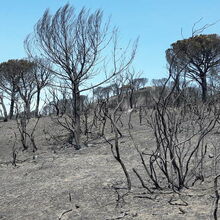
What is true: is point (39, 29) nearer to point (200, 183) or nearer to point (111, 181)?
point (111, 181)

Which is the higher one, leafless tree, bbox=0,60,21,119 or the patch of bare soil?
leafless tree, bbox=0,60,21,119

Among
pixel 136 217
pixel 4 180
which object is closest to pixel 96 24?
pixel 4 180

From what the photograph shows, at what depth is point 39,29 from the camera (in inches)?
461

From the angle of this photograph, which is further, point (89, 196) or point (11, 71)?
point (11, 71)

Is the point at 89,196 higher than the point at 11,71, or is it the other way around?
the point at 11,71

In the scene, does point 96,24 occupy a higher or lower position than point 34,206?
higher

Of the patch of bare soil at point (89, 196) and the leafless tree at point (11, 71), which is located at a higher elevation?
the leafless tree at point (11, 71)

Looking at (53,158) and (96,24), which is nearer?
(53,158)

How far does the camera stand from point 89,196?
507 cm

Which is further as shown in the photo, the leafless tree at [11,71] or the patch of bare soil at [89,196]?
the leafless tree at [11,71]

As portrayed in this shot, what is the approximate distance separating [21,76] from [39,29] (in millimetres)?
18560

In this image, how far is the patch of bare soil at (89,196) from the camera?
420 centimetres

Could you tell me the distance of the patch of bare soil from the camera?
4195mm

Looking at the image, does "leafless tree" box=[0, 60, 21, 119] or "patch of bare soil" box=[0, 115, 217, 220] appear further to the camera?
"leafless tree" box=[0, 60, 21, 119]
